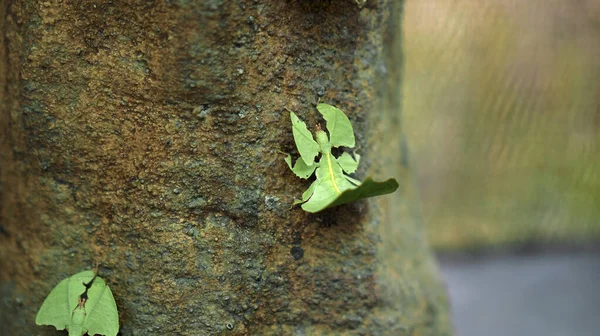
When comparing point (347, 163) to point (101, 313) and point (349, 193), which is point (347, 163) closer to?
point (349, 193)

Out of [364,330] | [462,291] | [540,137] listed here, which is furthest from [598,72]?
[364,330]

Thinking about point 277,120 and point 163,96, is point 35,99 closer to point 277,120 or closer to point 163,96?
point 163,96

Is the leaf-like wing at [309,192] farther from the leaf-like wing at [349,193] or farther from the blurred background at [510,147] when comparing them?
the blurred background at [510,147]

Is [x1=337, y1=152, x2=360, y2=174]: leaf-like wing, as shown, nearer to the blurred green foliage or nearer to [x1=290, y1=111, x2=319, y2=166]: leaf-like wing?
[x1=290, y1=111, x2=319, y2=166]: leaf-like wing

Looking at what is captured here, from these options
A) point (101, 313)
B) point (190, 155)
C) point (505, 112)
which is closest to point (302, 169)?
point (190, 155)

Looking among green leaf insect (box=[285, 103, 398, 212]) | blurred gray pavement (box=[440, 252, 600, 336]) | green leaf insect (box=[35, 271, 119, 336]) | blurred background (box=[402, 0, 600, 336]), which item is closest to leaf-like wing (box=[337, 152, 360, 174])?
green leaf insect (box=[285, 103, 398, 212])

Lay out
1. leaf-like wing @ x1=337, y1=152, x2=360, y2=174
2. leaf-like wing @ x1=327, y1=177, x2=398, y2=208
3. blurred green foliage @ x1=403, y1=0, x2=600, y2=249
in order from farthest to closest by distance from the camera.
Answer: blurred green foliage @ x1=403, y1=0, x2=600, y2=249 < leaf-like wing @ x1=337, y1=152, x2=360, y2=174 < leaf-like wing @ x1=327, y1=177, x2=398, y2=208

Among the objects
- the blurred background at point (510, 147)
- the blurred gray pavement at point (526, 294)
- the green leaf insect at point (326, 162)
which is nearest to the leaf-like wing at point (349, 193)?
the green leaf insect at point (326, 162)
